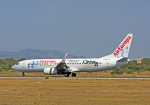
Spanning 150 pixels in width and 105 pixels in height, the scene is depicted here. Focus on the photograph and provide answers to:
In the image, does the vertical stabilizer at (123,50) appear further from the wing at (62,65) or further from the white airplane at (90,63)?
the wing at (62,65)

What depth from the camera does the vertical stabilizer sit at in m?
69.5

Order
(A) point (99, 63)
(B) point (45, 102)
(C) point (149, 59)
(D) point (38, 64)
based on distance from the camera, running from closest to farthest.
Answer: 1. (B) point (45, 102)
2. (A) point (99, 63)
3. (D) point (38, 64)
4. (C) point (149, 59)

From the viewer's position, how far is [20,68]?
75.7 metres

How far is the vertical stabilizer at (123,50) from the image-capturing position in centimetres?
6950

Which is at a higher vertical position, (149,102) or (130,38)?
(130,38)

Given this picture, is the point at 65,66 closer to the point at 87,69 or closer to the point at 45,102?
the point at 87,69

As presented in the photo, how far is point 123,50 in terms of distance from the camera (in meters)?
69.9

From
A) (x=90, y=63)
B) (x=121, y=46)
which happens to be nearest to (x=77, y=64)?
(x=90, y=63)

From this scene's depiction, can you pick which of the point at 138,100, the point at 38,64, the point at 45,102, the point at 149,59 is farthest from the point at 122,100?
the point at 149,59

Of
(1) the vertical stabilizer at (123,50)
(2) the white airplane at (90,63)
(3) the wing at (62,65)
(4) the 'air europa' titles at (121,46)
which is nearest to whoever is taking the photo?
(2) the white airplane at (90,63)

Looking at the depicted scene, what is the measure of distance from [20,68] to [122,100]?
46.7 meters

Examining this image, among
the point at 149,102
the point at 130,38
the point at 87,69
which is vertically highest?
the point at 130,38

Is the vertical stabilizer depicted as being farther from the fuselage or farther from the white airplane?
the fuselage

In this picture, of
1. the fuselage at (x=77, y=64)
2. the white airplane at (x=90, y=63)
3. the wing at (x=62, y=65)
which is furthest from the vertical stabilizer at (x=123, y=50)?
the wing at (x=62, y=65)
